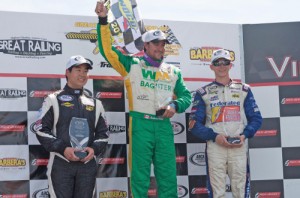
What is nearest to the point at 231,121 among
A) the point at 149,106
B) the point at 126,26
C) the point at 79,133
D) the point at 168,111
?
the point at 168,111

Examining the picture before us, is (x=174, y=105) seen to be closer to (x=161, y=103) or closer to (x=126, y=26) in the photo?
(x=161, y=103)

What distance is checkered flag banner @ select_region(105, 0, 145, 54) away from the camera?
4859 mm

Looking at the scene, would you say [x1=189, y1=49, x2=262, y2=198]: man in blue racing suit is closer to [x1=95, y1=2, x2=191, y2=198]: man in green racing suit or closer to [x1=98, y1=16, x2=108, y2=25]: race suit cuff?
[x1=95, y1=2, x2=191, y2=198]: man in green racing suit

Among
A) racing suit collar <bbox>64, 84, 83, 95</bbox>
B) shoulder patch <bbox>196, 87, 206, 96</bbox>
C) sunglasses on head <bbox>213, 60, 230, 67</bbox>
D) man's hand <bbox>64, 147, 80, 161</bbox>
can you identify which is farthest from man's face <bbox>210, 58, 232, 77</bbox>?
man's hand <bbox>64, 147, 80, 161</bbox>

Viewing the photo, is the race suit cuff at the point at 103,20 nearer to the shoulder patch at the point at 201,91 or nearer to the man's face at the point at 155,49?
the man's face at the point at 155,49

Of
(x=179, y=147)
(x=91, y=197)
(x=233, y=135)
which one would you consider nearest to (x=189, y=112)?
(x=179, y=147)

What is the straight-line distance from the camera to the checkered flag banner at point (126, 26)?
4.86m

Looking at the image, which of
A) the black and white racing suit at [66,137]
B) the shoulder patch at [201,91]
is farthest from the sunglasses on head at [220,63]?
the black and white racing suit at [66,137]

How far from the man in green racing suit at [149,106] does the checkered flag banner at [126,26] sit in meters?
0.28

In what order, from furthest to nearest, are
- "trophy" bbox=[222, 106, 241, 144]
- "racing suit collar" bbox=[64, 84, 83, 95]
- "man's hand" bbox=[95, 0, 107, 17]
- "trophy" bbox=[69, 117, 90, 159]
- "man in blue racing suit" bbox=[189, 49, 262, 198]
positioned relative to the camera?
"trophy" bbox=[222, 106, 241, 144] → "man in blue racing suit" bbox=[189, 49, 262, 198] → "man's hand" bbox=[95, 0, 107, 17] → "racing suit collar" bbox=[64, 84, 83, 95] → "trophy" bbox=[69, 117, 90, 159]

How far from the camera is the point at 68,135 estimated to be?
3998mm

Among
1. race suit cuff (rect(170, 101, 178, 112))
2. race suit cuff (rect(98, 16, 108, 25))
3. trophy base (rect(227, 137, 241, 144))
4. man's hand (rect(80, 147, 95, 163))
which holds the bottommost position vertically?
man's hand (rect(80, 147, 95, 163))

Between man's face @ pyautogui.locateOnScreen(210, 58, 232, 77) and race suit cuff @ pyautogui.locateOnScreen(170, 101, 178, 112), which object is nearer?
race suit cuff @ pyautogui.locateOnScreen(170, 101, 178, 112)

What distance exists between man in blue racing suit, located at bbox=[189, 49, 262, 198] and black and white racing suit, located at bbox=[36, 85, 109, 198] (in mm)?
1021
